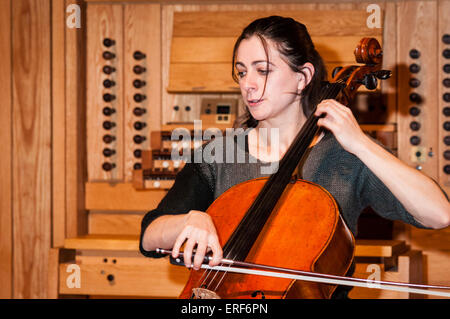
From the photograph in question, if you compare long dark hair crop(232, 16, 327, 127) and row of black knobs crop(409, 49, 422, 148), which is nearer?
long dark hair crop(232, 16, 327, 127)

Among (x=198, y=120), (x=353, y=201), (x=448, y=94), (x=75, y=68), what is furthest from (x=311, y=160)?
(x=75, y=68)

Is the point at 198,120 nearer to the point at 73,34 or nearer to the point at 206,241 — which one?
the point at 73,34

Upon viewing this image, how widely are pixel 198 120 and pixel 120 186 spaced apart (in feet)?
1.98

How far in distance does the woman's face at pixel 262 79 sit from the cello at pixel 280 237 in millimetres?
163

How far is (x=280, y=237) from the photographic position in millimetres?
1235

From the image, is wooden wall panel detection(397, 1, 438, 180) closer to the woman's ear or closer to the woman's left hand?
the woman's ear

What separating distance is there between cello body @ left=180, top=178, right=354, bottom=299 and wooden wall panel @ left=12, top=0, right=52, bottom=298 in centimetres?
196

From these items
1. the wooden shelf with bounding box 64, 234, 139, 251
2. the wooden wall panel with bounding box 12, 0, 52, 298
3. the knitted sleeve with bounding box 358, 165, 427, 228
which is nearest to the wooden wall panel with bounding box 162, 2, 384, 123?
the wooden wall panel with bounding box 12, 0, 52, 298

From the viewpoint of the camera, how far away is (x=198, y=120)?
2986 mm

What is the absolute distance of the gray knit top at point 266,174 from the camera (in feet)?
4.84

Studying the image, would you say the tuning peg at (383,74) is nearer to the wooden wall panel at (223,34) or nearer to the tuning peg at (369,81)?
the tuning peg at (369,81)

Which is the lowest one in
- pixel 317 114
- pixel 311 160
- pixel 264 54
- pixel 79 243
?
pixel 79 243

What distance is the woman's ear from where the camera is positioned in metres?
1.62

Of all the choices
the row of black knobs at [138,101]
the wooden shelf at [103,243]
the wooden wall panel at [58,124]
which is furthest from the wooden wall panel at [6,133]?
the row of black knobs at [138,101]
